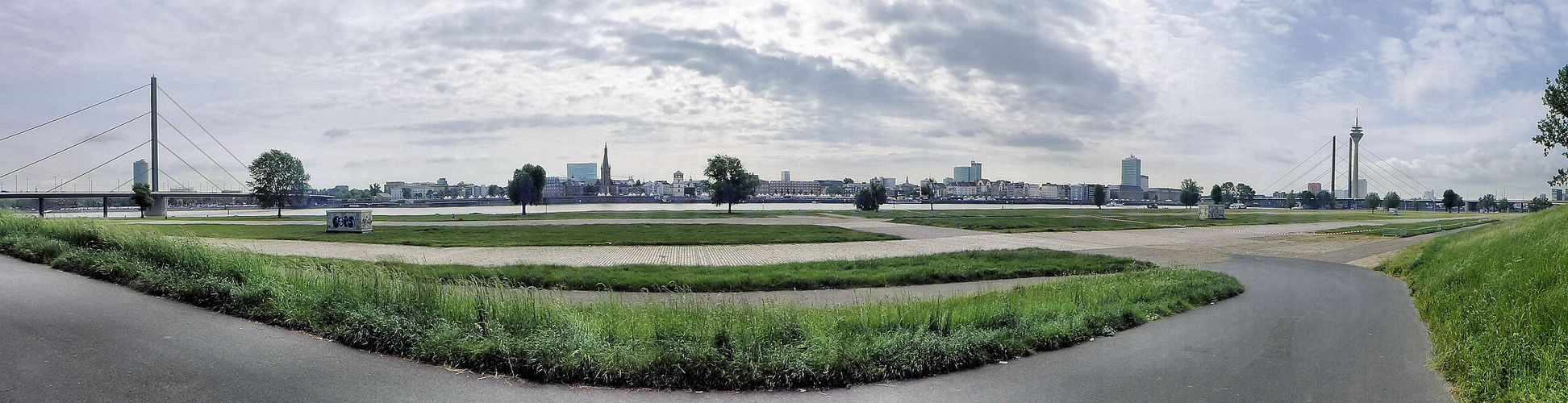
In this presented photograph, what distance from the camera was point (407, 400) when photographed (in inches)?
215

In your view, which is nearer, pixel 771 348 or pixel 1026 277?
pixel 771 348

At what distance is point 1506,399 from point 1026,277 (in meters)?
10.8

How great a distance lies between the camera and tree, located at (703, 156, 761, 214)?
7156 cm

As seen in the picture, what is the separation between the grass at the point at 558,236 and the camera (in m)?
25.1

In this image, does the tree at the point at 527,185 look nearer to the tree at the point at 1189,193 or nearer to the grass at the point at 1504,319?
the grass at the point at 1504,319

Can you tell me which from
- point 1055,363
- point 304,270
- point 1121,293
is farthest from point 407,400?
point 1121,293

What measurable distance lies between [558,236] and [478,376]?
23.3 meters

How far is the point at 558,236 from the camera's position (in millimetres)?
28484

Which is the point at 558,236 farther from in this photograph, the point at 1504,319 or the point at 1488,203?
the point at 1488,203

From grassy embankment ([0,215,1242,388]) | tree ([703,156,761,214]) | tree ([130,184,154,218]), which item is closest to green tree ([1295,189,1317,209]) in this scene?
tree ([703,156,761,214])

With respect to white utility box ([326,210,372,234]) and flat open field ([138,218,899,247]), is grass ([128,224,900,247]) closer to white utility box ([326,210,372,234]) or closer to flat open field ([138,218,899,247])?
flat open field ([138,218,899,247])

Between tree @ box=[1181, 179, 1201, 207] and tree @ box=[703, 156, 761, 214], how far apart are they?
291 feet

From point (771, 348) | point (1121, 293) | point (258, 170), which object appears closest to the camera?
Answer: point (771, 348)

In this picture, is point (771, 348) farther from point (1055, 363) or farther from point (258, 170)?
point (258, 170)
